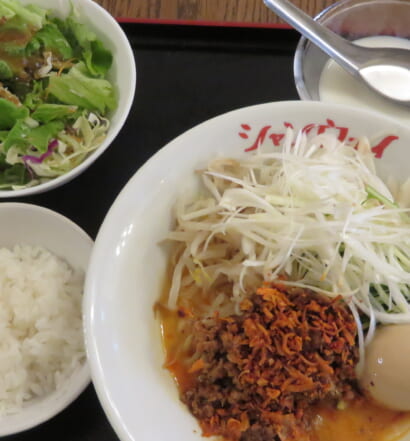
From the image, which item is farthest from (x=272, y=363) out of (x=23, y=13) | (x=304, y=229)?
(x=23, y=13)

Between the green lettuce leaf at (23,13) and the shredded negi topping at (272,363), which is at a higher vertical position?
the green lettuce leaf at (23,13)

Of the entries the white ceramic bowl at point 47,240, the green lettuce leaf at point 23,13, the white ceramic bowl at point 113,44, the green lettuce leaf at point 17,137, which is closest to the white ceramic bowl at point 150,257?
the white ceramic bowl at point 47,240

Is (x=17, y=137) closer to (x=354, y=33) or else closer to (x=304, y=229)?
(x=304, y=229)

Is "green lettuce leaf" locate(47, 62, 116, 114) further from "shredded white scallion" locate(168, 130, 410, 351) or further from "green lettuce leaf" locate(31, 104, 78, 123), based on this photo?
"shredded white scallion" locate(168, 130, 410, 351)

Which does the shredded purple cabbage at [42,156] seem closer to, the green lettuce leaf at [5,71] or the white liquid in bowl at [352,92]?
the green lettuce leaf at [5,71]

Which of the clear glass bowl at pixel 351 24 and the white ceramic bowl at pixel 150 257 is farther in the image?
the clear glass bowl at pixel 351 24
